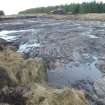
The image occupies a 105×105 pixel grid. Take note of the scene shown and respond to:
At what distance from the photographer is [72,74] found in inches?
584

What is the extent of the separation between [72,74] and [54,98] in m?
6.00

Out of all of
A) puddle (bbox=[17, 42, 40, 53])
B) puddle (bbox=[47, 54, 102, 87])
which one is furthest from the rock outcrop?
puddle (bbox=[17, 42, 40, 53])

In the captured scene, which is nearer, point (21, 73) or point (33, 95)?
point (33, 95)

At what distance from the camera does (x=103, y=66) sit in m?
16.0

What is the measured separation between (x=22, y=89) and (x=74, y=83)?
4073 mm

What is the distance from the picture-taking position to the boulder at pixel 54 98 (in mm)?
8836

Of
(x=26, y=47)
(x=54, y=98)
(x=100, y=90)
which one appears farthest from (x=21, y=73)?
(x=26, y=47)

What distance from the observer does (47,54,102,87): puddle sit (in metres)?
13.5

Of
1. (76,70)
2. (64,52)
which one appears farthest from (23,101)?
(64,52)

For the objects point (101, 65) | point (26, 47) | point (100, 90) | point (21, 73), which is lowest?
point (26, 47)

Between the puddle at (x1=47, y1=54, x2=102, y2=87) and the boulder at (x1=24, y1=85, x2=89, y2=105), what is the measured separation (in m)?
3.38

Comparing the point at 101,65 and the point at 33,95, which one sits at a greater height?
the point at 33,95

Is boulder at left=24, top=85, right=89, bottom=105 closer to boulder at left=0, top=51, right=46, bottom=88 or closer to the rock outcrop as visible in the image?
the rock outcrop

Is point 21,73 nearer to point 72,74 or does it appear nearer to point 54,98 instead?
point 54,98
